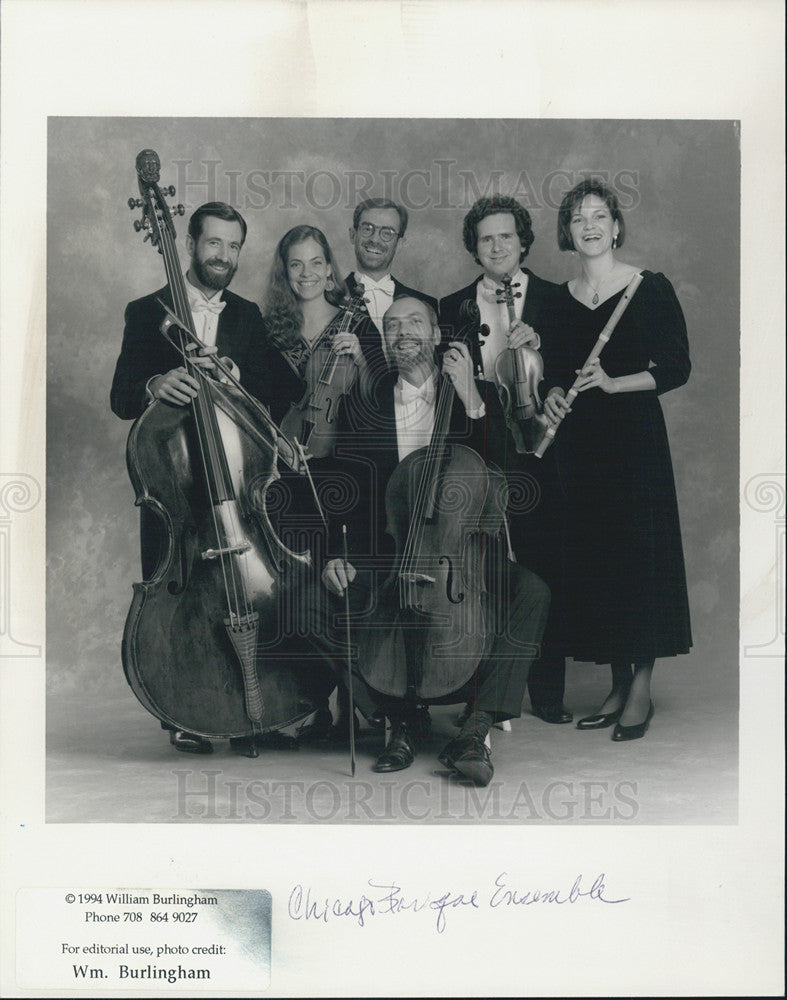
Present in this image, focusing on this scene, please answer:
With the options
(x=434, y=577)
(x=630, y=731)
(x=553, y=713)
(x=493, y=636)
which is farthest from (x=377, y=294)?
(x=630, y=731)

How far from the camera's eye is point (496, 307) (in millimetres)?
2605

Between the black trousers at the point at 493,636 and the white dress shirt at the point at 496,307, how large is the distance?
622 millimetres

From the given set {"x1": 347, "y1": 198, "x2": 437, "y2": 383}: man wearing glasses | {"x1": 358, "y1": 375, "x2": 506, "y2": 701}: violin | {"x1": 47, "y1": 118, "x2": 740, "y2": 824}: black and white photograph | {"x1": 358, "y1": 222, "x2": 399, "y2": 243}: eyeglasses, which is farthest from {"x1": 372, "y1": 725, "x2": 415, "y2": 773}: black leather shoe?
{"x1": 358, "y1": 222, "x2": 399, "y2": 243}: eyeglasses

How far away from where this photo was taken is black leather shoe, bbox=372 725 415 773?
252 centimetres

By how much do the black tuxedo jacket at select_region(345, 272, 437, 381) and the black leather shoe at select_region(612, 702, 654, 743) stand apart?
1194 millimetres

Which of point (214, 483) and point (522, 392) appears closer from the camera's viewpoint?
point (214, 483)

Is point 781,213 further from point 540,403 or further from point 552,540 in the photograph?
point 552,540

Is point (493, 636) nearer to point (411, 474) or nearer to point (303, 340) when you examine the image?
point (411, 474)

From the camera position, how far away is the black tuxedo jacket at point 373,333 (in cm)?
257

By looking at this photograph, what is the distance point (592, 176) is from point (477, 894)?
2.00 meters

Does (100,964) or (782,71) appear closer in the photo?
(100,964)

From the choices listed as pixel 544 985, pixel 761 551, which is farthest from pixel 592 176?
pixel 544 985

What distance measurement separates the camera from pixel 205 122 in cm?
256

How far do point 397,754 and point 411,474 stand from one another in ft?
2.51
